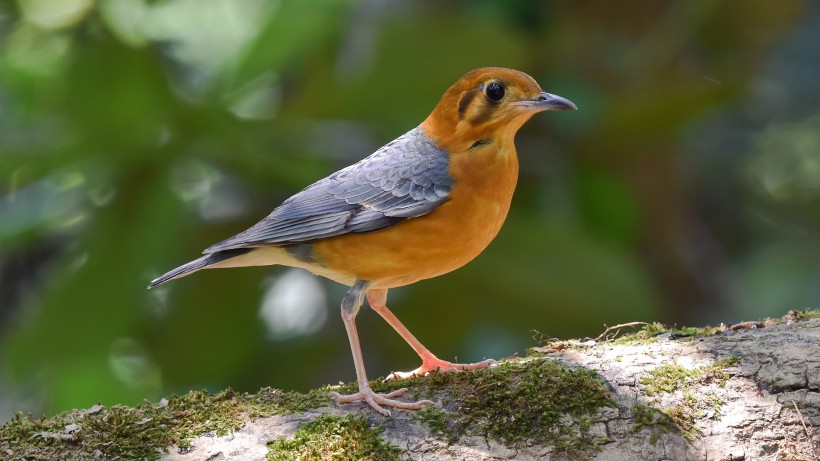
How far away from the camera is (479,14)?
316 inches

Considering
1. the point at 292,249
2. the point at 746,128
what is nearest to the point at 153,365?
the point at 292,249

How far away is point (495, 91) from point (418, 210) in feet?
2.57

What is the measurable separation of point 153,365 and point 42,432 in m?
3.81

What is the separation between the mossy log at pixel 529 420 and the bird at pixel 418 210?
65 centimetres

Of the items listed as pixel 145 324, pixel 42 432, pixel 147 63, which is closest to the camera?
pixel 42 432

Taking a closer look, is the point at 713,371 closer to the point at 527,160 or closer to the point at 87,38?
the point at 527,160

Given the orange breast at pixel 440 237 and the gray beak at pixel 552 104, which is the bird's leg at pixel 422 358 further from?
the gray beak at pixel 552 104

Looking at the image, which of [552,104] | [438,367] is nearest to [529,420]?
[438,367]

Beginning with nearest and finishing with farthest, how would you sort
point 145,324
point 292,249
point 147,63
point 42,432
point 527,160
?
point 42,432
point 292,249
point 147,63
point 145,324
point 527,160

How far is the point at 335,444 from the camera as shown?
13.2 feet

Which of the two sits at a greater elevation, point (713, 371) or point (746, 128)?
point (746, 128)

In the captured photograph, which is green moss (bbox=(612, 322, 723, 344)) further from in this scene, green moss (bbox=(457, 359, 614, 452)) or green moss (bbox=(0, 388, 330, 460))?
green moss (bbox=(0, 388, 330, 460))

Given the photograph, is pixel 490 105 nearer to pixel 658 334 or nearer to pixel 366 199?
pixel 366 199

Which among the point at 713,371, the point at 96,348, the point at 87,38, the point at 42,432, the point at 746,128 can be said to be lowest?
the point at 713,371
